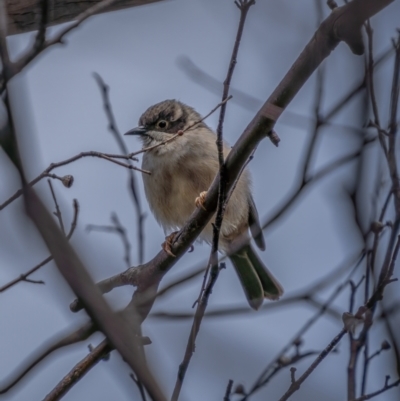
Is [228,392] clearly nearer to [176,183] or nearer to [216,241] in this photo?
[216,241]

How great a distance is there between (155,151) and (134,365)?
5799 millimetres

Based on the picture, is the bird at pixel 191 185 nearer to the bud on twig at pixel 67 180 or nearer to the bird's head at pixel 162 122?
the bird's head at pixel 162 122

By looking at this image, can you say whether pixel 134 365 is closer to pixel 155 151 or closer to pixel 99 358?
pixel 99 358

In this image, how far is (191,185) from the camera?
7332 mm

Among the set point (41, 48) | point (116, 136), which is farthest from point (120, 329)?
point (116, 136)

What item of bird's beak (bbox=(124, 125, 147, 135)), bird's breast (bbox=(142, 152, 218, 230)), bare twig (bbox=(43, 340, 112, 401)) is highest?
bird's beak (bbox=(124, 125, 147, 135))

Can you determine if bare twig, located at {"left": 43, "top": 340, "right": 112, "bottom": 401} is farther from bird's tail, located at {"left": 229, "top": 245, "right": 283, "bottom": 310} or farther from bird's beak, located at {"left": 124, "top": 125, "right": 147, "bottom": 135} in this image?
bird's beak, located at {"left": 124, "top": 125, "right": 147, "bottom": 135}

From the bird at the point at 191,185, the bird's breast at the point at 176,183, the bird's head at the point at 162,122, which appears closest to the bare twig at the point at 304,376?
the bird at the point at 191,185

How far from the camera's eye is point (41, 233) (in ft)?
5.88

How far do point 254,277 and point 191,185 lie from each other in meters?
1.54

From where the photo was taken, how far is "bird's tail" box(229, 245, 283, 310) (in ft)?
26.4

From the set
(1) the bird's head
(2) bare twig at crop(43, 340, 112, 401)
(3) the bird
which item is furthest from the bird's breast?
(2) bare twig at crop(43, 340, 112, 401)

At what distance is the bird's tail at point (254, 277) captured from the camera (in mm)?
8047

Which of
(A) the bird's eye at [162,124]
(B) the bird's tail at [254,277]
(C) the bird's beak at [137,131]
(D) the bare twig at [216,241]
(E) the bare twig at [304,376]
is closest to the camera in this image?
(D) the bare twig at [216,241]
